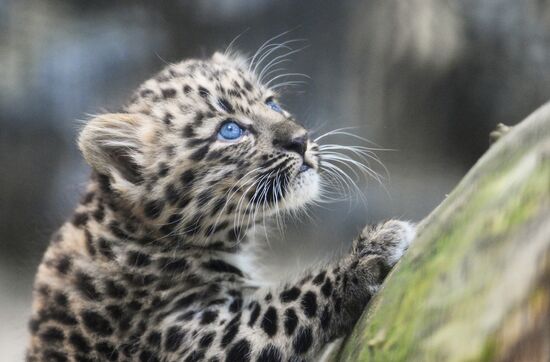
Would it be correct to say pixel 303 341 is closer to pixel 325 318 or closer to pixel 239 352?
pixel 325 318

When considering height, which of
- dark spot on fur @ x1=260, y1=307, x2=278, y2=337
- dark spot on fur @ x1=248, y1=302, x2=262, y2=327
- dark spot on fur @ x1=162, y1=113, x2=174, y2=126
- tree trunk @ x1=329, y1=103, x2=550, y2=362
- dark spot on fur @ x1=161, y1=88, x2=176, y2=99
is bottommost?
tree trunk @ x1=329, y1=103, x2=550, y2=362

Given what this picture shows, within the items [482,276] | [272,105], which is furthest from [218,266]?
[482,276]

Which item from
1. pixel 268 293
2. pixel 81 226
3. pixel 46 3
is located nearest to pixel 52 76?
pixel 46 3

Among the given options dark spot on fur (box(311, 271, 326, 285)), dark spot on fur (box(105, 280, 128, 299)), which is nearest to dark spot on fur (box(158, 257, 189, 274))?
dark spot on fur (box(105, 280, 128, 299))

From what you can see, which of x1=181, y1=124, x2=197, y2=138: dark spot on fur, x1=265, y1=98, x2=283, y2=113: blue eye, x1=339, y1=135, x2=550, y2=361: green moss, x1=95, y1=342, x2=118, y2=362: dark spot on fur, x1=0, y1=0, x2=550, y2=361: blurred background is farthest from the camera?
x1=0, y1=0, x2=550, y2=361: blurred background

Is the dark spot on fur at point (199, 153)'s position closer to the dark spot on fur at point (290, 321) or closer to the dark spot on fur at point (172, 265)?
the dark spot on fur at point (172, 265)

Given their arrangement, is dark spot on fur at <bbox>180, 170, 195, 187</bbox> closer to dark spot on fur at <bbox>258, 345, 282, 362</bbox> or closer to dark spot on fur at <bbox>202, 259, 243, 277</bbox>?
dark spot on fur at <bbox>202, 259, 243, 277</bbox>
